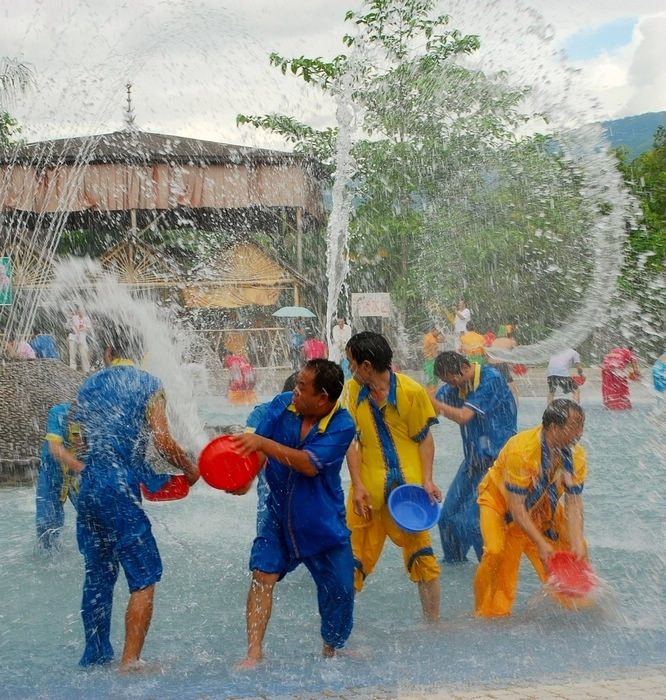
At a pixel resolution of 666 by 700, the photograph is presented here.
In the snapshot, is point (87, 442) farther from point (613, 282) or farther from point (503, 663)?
point (613, 282)

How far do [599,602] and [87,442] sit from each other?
8.73 feet

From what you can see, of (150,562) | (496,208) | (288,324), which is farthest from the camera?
(288,324)

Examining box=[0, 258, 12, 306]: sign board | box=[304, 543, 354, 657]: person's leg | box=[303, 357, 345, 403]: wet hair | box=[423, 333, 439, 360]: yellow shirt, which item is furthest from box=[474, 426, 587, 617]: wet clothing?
box=[423, 333, 439, 360]: yellow shirt

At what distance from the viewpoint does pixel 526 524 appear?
4.94m

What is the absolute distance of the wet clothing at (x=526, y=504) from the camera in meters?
4.98

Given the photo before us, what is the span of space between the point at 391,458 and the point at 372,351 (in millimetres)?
577

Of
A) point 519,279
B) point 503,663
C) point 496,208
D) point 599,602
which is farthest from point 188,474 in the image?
point 519,279

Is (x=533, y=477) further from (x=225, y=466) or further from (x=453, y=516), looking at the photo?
(x=225, y=466)

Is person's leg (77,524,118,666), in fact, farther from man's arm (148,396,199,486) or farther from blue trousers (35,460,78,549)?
blue trousers (35,460,78,549)

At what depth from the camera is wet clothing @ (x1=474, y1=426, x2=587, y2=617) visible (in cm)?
498

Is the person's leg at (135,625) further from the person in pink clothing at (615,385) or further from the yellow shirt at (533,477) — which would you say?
the person in pink clothing at (615,385)

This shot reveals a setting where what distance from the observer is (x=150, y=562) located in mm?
4336

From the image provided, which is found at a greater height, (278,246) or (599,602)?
(278,246)

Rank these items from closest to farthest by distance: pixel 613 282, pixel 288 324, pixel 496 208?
1. pixel 613 282
2. pixel 496 208
3. pixel 288 324
